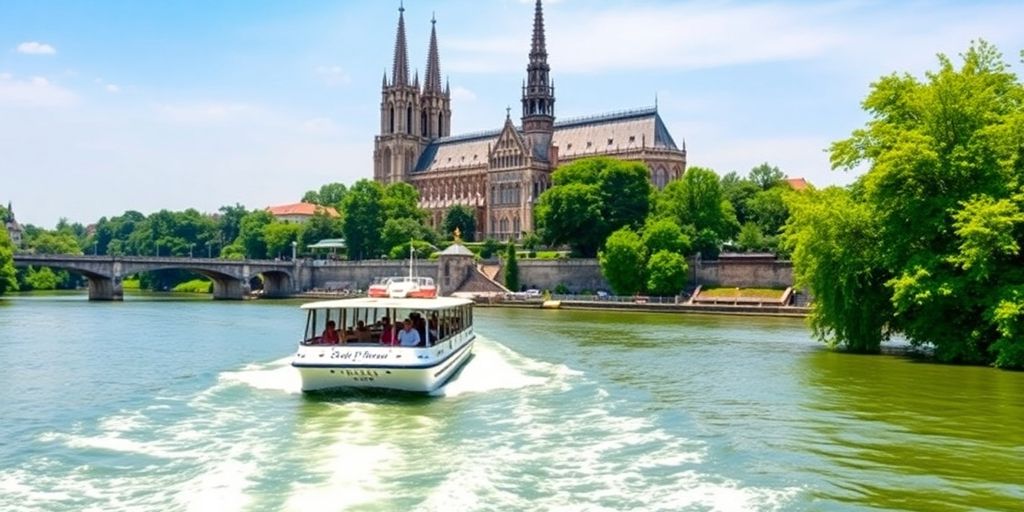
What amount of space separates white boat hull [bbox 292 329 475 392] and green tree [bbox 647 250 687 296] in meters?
67.4

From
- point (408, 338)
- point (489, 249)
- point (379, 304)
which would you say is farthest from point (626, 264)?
point (408, 338)

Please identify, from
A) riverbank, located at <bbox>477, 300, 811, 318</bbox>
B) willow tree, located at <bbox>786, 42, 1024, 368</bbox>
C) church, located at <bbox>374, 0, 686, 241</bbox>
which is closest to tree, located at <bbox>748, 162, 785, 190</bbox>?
church, located at <bbox>374, 0, 686, 241</bbox>

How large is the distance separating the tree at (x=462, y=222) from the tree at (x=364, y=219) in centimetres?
1607

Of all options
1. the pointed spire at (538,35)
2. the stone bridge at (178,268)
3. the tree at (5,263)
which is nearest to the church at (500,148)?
the pointed spire at (538,35)

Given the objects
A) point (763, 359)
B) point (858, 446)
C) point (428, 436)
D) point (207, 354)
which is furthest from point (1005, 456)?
point (207, 354)

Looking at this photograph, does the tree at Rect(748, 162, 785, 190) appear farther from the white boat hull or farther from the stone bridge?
the white boat hull

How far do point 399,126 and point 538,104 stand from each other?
30.6 metres

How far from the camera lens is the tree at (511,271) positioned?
11231 cm

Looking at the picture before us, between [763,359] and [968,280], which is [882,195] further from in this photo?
[763,359]

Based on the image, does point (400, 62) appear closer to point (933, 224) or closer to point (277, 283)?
point (277, 283)

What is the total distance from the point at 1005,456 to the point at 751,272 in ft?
248

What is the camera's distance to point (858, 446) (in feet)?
71.0

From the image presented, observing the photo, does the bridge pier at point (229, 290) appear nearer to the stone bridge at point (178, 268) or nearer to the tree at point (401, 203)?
the stone bridge at point (178, 268)

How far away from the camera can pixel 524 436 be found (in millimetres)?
21859
